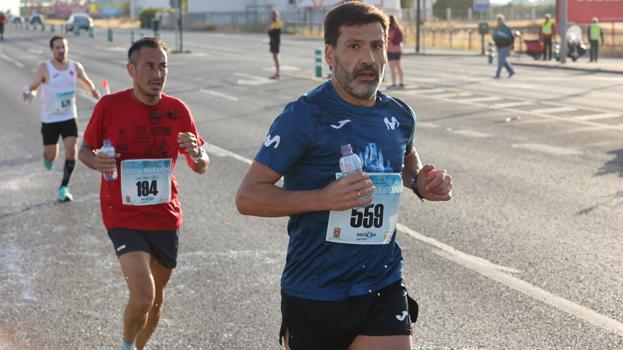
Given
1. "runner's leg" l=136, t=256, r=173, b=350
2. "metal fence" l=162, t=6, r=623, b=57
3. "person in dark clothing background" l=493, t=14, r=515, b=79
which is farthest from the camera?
"metal fence" l=162, t=6, r=623, b=57

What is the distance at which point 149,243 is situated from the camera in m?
5.59

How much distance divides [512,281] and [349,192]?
13.3 feet

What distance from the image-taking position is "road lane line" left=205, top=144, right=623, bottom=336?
6.20 metres

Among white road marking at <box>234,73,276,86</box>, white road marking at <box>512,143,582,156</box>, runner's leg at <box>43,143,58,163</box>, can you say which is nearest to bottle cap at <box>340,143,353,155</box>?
runner's leg at <box>43,143,58,163</box>

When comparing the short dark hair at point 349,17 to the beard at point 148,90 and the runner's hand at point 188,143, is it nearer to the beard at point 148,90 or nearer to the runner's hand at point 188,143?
the runner's hand at point 188,143

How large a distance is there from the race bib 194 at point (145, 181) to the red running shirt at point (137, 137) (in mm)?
30

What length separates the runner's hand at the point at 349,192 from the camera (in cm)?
341

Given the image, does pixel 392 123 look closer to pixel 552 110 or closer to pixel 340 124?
pixel 340 124

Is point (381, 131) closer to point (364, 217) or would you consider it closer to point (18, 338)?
point (364, 217)

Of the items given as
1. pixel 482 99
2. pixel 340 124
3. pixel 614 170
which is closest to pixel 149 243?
pixel 340 124

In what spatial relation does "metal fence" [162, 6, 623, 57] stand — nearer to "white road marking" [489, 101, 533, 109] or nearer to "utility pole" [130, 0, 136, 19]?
"utility pole" [130, 0, 136, 19]

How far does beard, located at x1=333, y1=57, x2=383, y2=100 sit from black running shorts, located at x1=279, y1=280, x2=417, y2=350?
79 centimetres

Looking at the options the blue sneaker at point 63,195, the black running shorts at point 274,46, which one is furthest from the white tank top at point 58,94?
the black running shorts at point 274,46

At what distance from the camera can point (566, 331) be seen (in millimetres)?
6020
